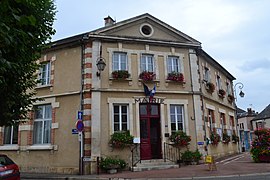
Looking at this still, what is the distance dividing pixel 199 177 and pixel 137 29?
8.28 meters

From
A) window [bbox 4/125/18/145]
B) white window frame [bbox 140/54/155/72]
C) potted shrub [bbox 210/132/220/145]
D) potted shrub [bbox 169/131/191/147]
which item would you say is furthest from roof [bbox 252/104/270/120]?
window [bbox 4/125/18/145]

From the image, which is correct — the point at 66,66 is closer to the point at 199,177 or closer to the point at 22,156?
the point at 22,156

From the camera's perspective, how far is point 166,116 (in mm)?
13578

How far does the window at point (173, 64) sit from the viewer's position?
1450 centimetres

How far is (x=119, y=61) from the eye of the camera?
540 inches

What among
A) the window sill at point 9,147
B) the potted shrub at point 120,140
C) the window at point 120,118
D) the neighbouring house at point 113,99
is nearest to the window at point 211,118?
the neighbouring house at point 113,99

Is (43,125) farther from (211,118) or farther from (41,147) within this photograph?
(211,118)

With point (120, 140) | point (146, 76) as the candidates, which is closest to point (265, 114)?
point (146, 76)

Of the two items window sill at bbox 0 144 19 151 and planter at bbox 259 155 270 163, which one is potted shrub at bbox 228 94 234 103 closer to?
planter at bbox 259 155 270 163

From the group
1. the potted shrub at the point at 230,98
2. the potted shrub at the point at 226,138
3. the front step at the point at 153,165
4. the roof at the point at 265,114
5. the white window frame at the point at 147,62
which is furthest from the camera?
the roof at the point at 265,114

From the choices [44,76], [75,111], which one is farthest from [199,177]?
[44,76]

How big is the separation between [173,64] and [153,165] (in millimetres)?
5466

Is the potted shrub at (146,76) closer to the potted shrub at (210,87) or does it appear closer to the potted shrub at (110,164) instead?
the potted shrub at (110,164)

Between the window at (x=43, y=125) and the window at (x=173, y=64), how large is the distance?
658 cm
